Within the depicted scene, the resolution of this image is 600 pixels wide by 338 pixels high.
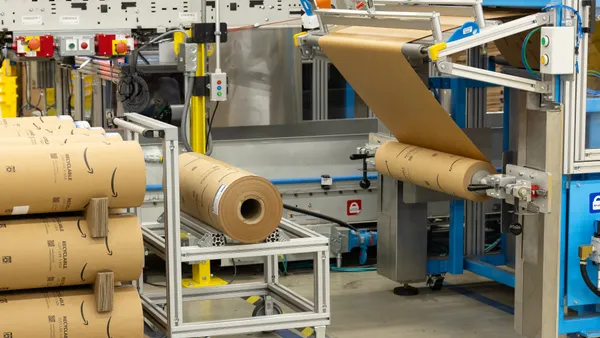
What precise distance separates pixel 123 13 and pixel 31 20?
55 cm

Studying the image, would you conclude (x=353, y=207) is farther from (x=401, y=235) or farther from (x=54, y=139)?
(x=54, y=139)

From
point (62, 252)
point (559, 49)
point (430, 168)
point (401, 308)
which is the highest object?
point (559, 49)

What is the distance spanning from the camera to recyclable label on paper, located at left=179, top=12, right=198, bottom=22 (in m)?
6.48

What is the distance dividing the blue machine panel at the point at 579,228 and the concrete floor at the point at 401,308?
1.12 m

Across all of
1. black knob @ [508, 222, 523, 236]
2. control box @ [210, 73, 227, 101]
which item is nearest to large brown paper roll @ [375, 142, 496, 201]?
black knob @ [508, 222, 523, 236]

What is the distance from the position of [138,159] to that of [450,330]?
8.26 ft

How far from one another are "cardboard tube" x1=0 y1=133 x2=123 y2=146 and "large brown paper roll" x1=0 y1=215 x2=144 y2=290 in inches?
13.1

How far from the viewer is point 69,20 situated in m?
6.24

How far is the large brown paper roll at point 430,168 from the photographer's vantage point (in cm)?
551

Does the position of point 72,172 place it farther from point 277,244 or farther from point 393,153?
point 393,153

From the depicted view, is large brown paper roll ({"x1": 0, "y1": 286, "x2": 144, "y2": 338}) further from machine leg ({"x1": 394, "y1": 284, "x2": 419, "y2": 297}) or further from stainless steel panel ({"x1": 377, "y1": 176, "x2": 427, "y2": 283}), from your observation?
machine leg ({"x1": 394, "y1": 284, "x2": 419, "y2": 297})

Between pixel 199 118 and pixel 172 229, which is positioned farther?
pixel 199 118

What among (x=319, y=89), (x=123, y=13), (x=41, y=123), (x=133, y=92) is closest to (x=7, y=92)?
(x=133, y=92)

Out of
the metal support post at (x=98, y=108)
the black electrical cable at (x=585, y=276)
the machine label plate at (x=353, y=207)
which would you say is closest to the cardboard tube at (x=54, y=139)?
the black electrical cable at (x=585, y=276)
